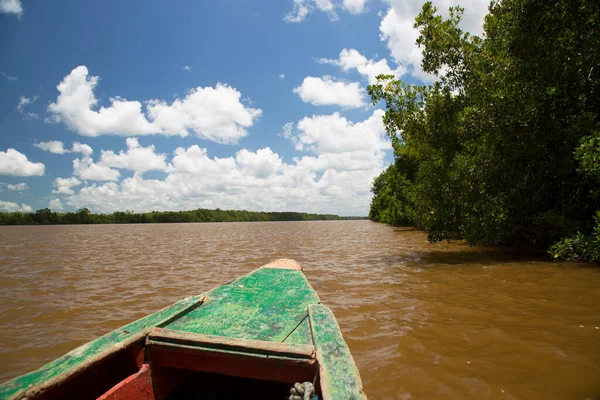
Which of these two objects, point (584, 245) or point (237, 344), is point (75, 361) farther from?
point (584, 245)

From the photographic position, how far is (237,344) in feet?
7.04

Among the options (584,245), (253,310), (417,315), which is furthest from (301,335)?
(584,245)

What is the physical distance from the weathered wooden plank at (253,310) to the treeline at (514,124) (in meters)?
6.64

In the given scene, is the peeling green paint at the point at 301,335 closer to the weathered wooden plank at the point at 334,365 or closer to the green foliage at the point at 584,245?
the weathered wooden plank at the point at 334,365

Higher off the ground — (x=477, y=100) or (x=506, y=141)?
(x=477, y=100)

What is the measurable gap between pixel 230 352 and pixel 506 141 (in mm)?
10337

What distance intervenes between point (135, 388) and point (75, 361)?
468 mm

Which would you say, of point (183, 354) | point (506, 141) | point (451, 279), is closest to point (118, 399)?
point (183, 354)

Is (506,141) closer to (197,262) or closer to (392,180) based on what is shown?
(197,262)

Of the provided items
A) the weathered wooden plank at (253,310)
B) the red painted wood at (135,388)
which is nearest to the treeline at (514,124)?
the weathered wooden plank at (253,310)

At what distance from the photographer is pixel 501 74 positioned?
923cm

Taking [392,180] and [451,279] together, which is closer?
[451,279]

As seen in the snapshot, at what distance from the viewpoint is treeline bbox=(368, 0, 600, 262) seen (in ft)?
26.2

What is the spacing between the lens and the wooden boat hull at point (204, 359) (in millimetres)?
1865
